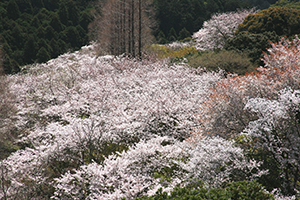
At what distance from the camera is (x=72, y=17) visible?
47594 millimetres

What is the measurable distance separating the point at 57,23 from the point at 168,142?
4107 cm

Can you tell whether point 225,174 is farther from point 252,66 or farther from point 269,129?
point 252,66

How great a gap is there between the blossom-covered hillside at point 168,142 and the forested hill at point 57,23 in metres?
23.9

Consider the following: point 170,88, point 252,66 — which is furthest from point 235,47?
point 170,88

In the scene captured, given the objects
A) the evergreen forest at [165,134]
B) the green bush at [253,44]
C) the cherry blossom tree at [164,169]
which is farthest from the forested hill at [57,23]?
the cherry blossom tree at [164,169]

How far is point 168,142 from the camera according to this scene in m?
7.79

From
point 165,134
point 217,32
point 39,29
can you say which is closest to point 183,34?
point 217,32

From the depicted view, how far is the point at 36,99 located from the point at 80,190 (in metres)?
6.37

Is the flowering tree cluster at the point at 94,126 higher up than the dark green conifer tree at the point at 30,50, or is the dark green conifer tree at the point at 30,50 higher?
the flowering tree cluster at the point at 94,126

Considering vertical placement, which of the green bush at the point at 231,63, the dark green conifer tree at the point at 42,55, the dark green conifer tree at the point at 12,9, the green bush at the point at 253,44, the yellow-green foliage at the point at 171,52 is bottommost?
the dark green conifer tree at the point at 42,55

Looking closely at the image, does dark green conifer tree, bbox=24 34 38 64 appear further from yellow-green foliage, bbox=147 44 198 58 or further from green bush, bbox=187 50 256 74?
green bush, bbox=187 50 256 74

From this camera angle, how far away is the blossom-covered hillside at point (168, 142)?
16.0ft

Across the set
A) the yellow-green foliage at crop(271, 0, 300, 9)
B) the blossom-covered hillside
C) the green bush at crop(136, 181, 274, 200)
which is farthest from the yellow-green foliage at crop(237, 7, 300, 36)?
the green bush at crop(136, 181, 274, 200)

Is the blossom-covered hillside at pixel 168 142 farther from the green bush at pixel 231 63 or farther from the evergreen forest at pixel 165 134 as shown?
the green bush at pixel 231 63
